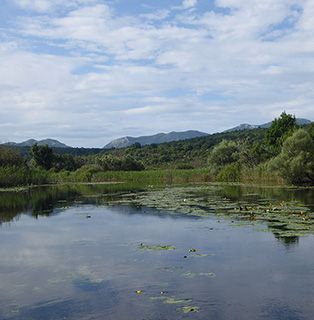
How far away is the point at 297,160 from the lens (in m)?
37.7

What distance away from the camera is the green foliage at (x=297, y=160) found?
124ft

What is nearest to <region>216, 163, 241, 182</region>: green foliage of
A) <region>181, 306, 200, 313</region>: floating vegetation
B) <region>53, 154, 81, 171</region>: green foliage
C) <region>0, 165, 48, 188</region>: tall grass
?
<region>0, 165, 48, 188</region>: tall grass

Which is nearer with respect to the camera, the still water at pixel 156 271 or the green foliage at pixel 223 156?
the still water at pixel 156 271

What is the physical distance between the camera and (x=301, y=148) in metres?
38.5

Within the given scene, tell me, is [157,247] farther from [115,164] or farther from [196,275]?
[115,164]

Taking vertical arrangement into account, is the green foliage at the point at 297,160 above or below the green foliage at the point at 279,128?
below

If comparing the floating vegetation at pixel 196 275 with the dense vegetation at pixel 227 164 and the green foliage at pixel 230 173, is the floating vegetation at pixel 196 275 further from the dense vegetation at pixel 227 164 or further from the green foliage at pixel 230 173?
the green foliage at pixel 230 173

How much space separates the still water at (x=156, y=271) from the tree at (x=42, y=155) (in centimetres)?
5358

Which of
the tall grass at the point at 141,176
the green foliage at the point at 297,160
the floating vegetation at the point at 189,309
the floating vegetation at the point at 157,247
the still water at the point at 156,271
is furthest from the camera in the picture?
the tall grass at the point at 141,176

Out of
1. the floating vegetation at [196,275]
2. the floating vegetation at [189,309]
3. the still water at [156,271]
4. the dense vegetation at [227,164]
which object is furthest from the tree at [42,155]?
the floating vegetation at [189,309]

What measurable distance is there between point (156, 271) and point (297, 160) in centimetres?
2864

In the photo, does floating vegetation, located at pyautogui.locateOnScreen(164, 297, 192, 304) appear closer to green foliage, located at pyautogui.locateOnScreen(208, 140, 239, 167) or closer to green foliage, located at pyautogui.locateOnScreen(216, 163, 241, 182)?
green foliage, located at pyautogui.locateOnScreen(216, 163, 241, 182)

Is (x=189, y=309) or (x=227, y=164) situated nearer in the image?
(x=189, y=309)

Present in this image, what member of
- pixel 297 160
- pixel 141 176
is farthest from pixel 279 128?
pixel 141 176
